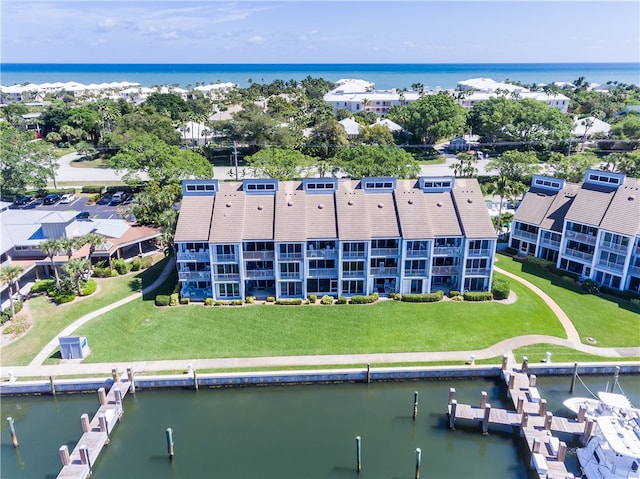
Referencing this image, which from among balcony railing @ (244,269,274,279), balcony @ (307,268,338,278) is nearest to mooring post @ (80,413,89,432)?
balcony railing @ (244,269,274,279)

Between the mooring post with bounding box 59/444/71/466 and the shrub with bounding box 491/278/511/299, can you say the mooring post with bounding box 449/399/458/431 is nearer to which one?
the shrub with bounding box 491/278/511/299

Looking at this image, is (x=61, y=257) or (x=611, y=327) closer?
(x=611, y=327)

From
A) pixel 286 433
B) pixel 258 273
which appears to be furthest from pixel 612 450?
pixel 258 273

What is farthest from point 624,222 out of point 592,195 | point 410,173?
point 410,173

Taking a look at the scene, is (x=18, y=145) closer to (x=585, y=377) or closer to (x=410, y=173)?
(x=410, y=173)

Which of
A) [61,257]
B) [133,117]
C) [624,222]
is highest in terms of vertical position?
[133,117]

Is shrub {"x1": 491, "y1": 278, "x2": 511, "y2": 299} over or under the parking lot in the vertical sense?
under

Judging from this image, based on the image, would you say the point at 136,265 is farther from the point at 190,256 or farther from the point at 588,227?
the point at 588,227
